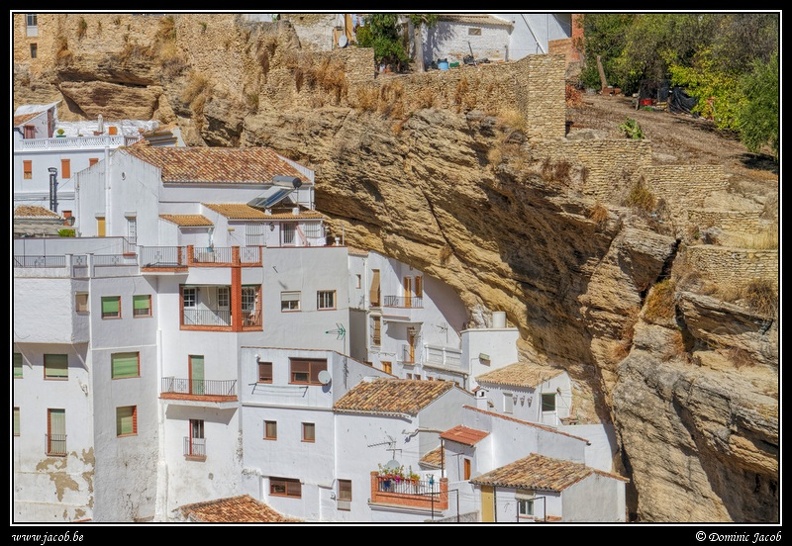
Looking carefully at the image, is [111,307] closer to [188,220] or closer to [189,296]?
[189,296]

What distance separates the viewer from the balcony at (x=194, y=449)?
4066 centimetres

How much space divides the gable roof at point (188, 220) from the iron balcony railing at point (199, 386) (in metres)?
4.20

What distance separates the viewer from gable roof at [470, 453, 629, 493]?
3356 centimetres

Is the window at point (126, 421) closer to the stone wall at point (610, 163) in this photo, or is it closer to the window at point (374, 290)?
the window at point (374, 290)

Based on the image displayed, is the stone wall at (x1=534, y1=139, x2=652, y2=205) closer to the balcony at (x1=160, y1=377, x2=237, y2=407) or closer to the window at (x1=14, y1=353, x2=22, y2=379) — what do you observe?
the balcony at (x1=160, y1=377, x2=237, y2=407)

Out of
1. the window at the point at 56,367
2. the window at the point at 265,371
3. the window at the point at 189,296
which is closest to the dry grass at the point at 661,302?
the window at the point at 265,371

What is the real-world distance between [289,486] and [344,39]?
15294 mm

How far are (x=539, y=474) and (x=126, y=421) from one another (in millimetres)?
11983

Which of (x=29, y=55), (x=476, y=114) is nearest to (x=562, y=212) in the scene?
(x=476, y=114)

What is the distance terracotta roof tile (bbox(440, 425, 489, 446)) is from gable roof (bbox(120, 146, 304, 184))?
1069 centimetres

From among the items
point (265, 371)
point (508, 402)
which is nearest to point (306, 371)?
point (265, 371)

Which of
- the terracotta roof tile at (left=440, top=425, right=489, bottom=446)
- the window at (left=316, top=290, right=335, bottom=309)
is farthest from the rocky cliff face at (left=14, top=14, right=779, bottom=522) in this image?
the terracotta roof tile at (left=440, top=425, right=489, bottom=446)

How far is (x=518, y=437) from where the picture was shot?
35.7 metres

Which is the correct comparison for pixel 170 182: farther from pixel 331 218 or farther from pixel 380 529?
pixel 380 529
